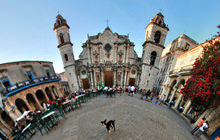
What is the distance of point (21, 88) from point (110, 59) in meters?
15.5

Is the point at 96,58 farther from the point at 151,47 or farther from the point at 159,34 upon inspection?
the point at 159,34

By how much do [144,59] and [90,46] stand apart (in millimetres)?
12527

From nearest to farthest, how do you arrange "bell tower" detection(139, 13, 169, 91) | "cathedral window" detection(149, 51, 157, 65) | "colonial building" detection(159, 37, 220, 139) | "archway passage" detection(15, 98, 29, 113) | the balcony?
"colonial building" detection(159, 37, 220, 139) → the balcony → "archway passage" detection(15, 98, 29, 113) → "bell tower" detection(139, 13, 169, 91) → "cathedral window" detection(149, 51, 157, 65)

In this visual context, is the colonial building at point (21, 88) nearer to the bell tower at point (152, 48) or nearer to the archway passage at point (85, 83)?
the archway passage at point (85, 83)

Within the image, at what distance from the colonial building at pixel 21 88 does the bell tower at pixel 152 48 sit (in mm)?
19528

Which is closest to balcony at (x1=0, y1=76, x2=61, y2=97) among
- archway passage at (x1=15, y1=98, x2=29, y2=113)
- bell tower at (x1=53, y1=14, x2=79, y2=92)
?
archway passage at (x1=15, y1=98, x2=29, y2=113)

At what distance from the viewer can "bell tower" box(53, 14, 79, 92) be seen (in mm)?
15623

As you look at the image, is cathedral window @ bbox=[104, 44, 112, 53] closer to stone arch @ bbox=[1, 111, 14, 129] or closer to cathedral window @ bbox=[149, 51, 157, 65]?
cathedral window @ bbox=[149, 51, 157, 65]

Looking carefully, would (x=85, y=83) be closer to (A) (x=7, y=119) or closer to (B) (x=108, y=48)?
(B) (x=108, y=48)

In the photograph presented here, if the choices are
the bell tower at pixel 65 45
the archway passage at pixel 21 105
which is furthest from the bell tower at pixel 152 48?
the archway passage at pixel 21 105

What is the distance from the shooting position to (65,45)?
15.8m

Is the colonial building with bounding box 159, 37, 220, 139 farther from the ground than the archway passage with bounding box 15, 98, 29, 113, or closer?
farther from the ground

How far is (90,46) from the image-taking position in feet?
53.2

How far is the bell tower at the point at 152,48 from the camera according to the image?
15180 mm
